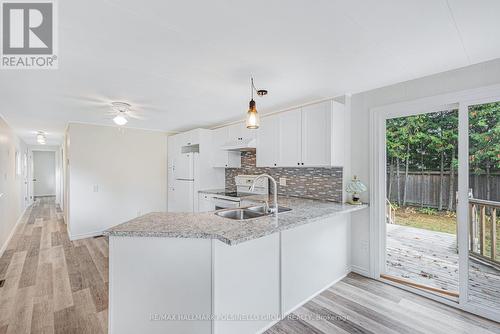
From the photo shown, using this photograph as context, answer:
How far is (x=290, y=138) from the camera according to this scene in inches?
126

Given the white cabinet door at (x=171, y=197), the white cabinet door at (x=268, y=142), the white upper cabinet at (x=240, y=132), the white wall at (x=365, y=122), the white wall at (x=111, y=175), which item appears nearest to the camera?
the white wall at (x=365, y=122)

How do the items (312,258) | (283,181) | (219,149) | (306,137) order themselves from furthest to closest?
(219,149)
(283,181)
(306,137)
(312,258)

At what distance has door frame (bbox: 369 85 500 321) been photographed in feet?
6.97

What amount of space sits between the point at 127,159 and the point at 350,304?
470cm

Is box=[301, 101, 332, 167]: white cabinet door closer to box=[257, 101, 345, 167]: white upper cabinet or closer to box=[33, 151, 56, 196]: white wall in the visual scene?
box=[257, 101, 345, 167]: white upper cabinet

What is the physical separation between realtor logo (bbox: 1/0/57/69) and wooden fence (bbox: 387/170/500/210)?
339cm

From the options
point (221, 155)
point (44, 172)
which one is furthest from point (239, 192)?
point (44, 172)

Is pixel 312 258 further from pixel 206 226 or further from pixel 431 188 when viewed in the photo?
pixel 431 188

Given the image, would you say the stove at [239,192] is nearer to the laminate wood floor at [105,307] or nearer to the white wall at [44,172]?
the laminate wood floor at [105,307]

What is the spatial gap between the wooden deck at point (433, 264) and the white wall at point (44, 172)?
513 inches

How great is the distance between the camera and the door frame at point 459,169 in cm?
212

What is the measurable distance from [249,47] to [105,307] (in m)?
2.65

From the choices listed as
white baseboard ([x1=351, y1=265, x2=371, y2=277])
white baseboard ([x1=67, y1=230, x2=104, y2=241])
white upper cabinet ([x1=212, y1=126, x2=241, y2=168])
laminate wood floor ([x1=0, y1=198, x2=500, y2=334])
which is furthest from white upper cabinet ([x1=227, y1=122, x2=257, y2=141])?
white baseboard ([x1=67, y1=230, x2=104, y2=241])

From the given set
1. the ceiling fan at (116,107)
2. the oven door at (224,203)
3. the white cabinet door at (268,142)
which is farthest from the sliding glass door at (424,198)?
the ceiling fan at (116,107)
